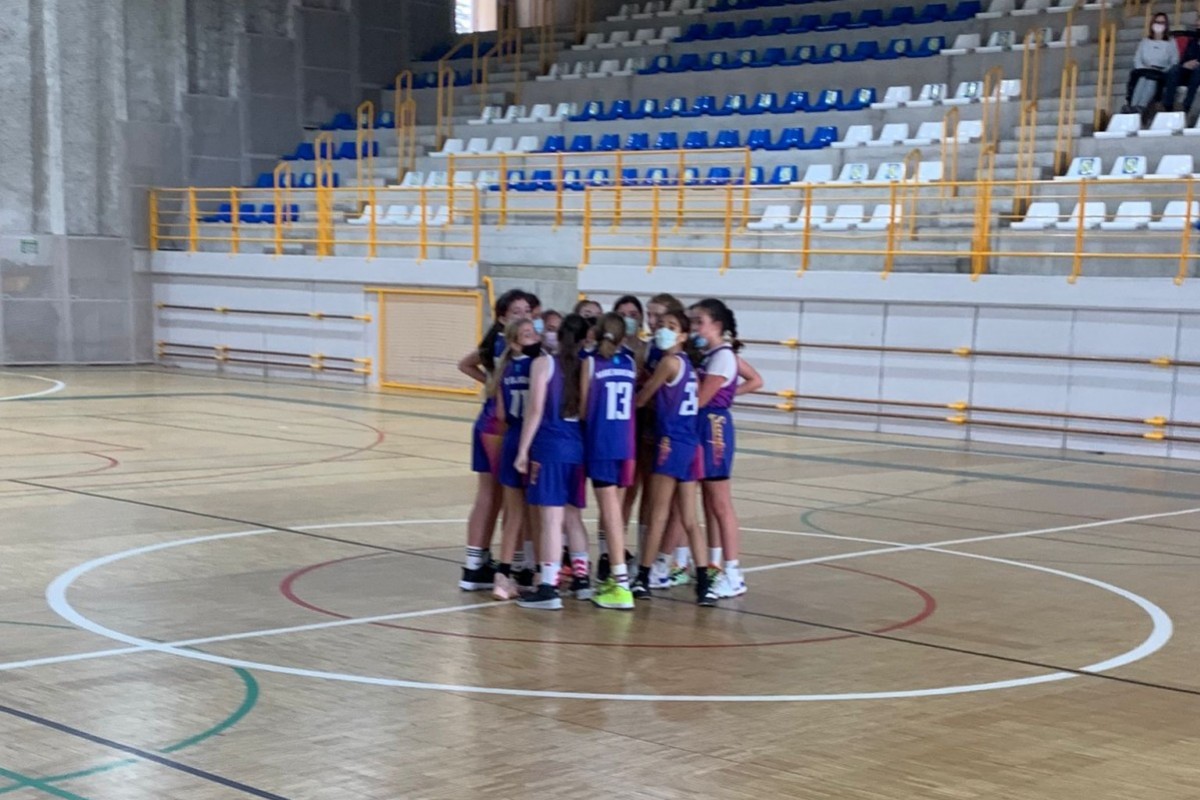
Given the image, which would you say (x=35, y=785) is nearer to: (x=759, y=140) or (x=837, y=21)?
(x=759, y=140)

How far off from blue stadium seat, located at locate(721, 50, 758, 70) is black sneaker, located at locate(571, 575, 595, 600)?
2348cm

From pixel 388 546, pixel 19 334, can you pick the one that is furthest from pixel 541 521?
pixel 19 334

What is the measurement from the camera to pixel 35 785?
225 inches

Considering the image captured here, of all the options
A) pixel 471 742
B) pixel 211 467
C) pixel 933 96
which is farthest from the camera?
pixel 933 96

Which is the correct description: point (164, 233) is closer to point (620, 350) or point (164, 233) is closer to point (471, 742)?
point (620, 350)

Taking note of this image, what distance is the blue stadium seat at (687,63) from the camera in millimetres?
32469

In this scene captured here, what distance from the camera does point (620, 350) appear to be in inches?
366

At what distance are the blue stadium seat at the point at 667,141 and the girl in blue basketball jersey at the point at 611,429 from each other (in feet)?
63.1

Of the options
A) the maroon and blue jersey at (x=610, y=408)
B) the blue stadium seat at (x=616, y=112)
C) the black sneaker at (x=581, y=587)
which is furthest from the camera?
the blue stadium seat at (x=616, y=112)

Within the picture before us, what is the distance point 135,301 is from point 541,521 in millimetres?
24793

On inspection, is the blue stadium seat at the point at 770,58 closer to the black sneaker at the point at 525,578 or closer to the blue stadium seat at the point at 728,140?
the blue stadium seat at the point at 728,140

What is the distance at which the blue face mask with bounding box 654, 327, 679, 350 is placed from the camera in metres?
9.38

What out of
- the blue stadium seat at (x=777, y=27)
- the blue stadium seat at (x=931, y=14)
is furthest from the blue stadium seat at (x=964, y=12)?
the blue stadium seat at (x=777, y=27)

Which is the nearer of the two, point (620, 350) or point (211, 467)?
point (620, 350)
